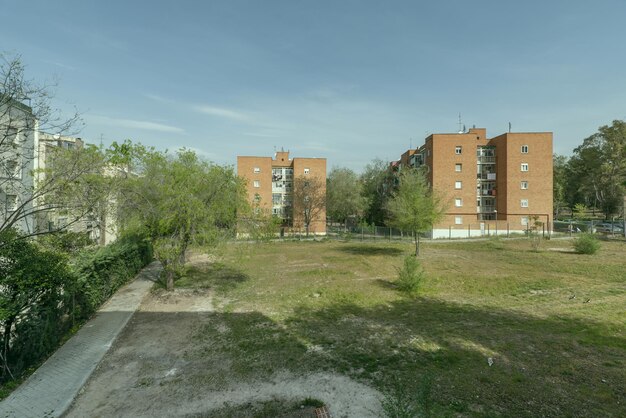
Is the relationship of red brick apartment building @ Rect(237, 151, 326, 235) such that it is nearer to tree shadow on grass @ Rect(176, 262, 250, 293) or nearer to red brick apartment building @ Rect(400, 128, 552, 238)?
red brick apartment building @ Rect(400, 128, 552, 238)

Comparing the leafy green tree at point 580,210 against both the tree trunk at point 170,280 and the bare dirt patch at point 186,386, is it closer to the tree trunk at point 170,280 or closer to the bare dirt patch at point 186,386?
the tree trunk at point 170,280

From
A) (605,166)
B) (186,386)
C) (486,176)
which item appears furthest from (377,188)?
(186,386)

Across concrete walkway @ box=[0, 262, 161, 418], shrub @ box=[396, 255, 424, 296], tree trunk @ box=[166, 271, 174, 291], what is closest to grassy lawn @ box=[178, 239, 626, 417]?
shrub @ box=[396, 255, 424, 296]

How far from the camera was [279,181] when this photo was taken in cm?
5159

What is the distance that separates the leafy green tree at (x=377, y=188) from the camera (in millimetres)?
49631

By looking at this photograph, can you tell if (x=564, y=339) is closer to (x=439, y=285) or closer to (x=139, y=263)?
(x=439, y=285)

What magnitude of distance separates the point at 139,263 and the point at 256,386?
51.6 ft

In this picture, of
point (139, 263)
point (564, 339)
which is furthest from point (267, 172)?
point (564, 339)

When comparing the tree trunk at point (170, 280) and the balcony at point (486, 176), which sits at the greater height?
the balcony at point (486, 176)

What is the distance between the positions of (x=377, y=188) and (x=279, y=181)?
635 inches

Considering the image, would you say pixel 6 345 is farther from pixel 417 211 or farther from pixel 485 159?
pixel 485 159

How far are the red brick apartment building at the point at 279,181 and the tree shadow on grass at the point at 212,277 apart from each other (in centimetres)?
2562

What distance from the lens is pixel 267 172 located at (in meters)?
49.0

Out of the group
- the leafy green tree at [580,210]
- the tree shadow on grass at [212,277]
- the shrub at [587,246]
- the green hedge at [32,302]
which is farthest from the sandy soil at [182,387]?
the leafy green tree at [580,210]
